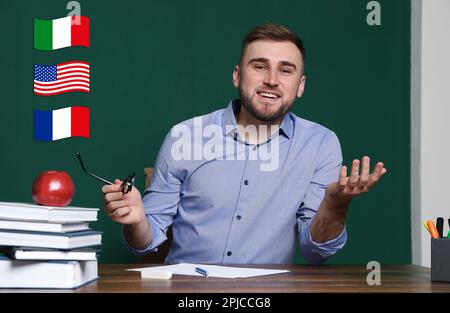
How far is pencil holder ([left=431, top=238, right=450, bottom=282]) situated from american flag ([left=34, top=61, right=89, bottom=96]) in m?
2.00

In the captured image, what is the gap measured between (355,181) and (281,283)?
1.16 feet

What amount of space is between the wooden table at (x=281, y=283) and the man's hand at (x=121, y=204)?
0.43 feet

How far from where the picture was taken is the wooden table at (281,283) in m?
1.33

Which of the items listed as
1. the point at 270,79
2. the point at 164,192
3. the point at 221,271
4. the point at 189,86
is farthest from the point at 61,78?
the point at 221,271

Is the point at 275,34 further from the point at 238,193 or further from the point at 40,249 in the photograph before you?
the point at 40,249

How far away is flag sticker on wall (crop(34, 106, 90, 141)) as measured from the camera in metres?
3.12

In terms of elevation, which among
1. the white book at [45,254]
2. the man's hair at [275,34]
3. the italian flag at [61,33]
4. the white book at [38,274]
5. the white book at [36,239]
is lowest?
the white book at [38,274]

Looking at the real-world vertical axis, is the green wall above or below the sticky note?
above

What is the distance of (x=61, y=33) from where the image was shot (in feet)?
10.3

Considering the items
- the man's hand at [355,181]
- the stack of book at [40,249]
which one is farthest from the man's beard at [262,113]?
the stack of book at [40,249]

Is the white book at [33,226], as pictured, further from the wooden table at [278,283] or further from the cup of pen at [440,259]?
the cup of pen at [440,259]

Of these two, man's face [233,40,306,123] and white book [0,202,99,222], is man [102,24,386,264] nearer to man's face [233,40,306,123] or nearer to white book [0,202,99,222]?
man's face [233,40,306,123]

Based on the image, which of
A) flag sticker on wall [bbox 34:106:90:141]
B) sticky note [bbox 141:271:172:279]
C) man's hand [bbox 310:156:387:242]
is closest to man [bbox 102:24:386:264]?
man's hand [bbox 310:156:387:242]
